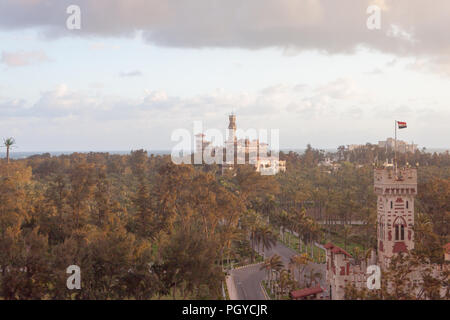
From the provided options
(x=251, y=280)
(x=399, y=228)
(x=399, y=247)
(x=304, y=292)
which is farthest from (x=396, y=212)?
(x=251, y=280)

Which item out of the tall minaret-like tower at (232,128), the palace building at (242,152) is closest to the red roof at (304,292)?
the palace building at (242,152)

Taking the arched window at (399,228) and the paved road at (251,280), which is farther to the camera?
the paved road at (251,280)

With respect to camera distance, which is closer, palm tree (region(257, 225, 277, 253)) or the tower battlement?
the tower battlement

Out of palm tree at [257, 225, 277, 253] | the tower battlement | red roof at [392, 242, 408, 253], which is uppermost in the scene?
the tower battlement

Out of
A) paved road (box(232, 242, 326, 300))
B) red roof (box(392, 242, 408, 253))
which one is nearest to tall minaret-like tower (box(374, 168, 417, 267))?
red roof (box(392, 242, 408, 253))

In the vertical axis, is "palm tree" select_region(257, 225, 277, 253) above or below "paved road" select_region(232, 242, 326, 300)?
above

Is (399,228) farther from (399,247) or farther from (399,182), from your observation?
(399,182)

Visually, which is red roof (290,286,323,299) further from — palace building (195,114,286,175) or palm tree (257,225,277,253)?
Result: palace building (195,114,286,175)

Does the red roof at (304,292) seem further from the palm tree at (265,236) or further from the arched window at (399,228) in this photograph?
the palm tree at (265,236)
